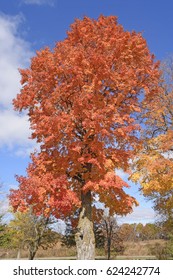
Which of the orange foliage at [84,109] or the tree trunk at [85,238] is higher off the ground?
the orange foliage at [84,109]

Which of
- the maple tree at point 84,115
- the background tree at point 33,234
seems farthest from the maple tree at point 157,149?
the background tree at point 33,234

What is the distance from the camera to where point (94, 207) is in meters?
17.3

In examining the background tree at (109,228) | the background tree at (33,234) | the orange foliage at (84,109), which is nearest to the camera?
the orange foliage at (84,109)

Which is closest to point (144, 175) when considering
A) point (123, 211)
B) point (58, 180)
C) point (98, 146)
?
point (123, 211)

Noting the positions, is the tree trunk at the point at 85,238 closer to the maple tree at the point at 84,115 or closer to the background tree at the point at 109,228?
the maple tree at the point at 84,115

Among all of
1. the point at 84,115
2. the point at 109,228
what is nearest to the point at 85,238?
the point at 84,115

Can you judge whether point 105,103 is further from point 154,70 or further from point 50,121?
point 154,70

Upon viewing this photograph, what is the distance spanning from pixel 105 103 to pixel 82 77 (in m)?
1.54

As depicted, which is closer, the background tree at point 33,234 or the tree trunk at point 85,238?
the tree trunk at point 85,238

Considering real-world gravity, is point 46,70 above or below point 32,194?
above

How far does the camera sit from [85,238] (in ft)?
47.5

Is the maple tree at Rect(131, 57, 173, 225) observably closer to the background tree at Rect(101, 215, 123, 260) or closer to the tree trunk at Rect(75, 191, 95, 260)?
the tree trunk at Rect(75, 191, 95, 260)

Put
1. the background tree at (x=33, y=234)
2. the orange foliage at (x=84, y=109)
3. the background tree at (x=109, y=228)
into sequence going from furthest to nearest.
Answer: the background tree at (x=109, y=228), the background tree at (x=33, y=234), the orange foliage at (x=84, y=109)

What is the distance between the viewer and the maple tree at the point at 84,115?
13.7 meters
